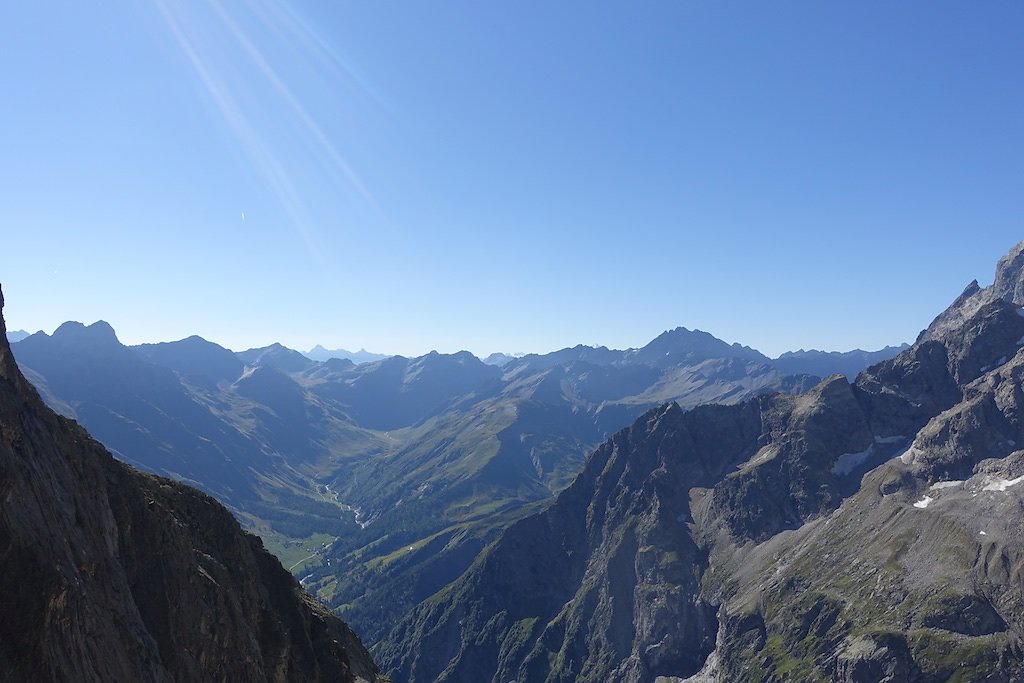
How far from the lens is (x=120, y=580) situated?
47.4 meters

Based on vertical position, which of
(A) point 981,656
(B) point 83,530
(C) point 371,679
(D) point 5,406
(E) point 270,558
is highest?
(D) point 5,406

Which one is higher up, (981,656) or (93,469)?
(93,469)

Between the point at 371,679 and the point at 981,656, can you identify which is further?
the point at 981,656

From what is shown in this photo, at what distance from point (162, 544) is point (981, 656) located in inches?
9042

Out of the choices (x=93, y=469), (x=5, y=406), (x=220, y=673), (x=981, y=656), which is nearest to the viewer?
(x=5, y=406)

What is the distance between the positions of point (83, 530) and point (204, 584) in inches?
737

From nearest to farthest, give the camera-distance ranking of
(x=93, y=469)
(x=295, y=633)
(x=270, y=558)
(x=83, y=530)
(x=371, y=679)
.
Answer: (x=83, y=530) → (x=93, y=469) → (x=295, y=633) → (x=270, y=558) → (x=371, y=679)

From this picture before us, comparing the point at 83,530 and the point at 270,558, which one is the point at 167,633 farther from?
the point at 270,558

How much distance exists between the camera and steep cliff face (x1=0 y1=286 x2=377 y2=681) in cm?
3450

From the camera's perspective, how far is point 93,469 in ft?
171

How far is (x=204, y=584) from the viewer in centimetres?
6038

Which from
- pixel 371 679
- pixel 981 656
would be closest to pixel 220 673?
pixel 371 679

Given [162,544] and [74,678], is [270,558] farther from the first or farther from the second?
[74,678]

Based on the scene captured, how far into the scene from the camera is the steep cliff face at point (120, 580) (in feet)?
113
